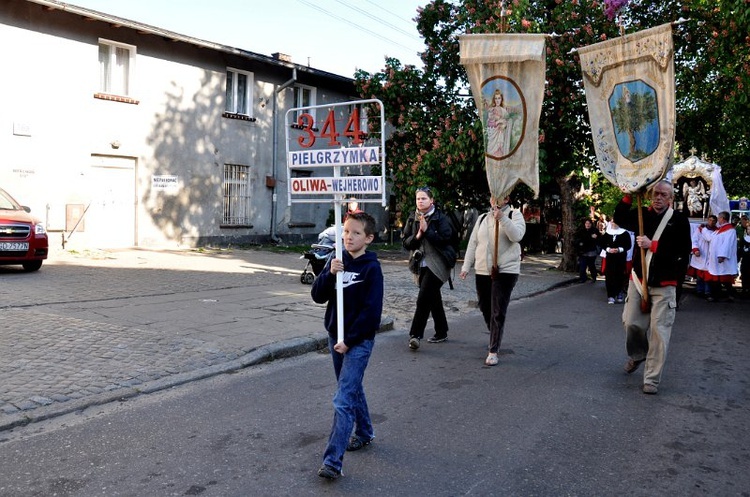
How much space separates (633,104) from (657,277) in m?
1.96

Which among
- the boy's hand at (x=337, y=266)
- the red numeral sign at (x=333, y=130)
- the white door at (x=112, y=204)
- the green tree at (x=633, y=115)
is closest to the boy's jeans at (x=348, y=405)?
the boy's hand at (x=337, y=266)

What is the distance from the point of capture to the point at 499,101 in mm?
7602

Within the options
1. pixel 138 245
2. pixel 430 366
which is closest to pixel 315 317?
pixel 430 366

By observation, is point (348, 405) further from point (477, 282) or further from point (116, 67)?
point (116, 67)

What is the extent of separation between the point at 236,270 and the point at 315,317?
6.17 meters

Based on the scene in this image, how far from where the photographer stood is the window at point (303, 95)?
24.8 m

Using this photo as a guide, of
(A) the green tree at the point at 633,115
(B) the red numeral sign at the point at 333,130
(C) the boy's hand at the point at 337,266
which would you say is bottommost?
(C) the boy's hand at the point at 337,266

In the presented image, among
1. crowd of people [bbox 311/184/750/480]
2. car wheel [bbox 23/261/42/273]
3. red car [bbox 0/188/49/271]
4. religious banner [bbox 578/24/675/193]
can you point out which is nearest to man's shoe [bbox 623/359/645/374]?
crowd of people [bbox 311/184/750/480]

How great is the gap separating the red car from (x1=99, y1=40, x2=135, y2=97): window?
21.7 ft

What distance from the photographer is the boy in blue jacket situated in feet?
14.1

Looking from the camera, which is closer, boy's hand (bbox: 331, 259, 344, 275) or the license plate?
boy's hand (bbox: 331, 259, 344, 275)

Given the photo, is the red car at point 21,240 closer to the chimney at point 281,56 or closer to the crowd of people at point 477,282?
the crowd of people at point 477,282

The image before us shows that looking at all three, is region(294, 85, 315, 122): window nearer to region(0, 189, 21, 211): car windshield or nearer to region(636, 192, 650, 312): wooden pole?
region(0, 189, 21, 211): car windshield

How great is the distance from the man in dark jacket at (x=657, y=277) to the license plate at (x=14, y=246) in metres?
10.7
